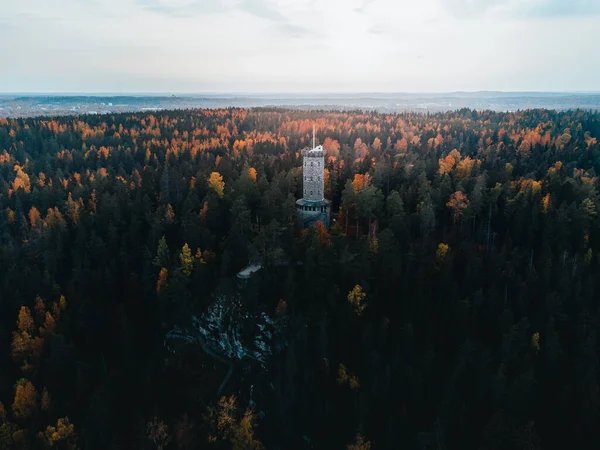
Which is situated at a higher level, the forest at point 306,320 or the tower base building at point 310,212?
the tower base building at point 310,212

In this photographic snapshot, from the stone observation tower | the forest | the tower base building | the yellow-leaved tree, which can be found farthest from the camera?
the tower base building

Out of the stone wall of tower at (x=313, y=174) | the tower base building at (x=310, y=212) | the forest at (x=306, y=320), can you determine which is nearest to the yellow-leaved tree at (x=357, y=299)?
the forest at (x=306, y=320)

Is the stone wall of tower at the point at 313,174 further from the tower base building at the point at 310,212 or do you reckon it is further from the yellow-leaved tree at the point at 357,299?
the yellow-leaved tree at the point at 357,299

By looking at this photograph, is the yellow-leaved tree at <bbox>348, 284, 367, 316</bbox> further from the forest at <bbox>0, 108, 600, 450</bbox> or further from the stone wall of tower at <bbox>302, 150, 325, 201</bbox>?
the stone wall of tower at <bbox>302, 150, 325, 201</bbox>

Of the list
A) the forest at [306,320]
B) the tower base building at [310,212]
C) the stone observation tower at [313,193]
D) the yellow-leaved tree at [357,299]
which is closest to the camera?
the forest at [306,320]

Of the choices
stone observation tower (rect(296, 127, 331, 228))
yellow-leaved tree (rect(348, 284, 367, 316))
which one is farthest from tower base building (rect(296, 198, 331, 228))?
yellow-leaved tree (rect(348, 284, 367, 316))

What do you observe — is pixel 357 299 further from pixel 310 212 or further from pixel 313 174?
pixel 313 174
